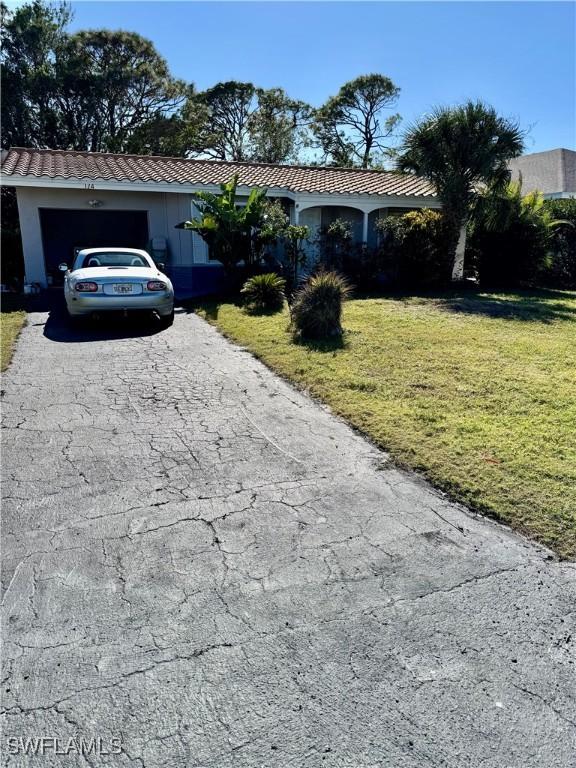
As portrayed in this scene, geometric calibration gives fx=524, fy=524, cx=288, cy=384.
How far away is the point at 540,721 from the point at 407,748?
61 cm

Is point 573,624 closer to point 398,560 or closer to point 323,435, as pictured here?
point 398,560

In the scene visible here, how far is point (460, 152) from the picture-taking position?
15320 mm

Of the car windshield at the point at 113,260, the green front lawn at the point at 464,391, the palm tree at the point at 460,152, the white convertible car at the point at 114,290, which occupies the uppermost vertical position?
the palm tree at the point at 460,152

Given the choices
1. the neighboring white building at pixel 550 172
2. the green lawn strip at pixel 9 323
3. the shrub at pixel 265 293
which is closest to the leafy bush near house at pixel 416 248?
the shrub at pixel 265 293

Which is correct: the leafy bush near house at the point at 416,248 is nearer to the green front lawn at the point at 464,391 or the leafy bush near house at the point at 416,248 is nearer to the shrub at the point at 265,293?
the green front lawn at the point at 464,391

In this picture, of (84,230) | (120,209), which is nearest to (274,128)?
(84,230)

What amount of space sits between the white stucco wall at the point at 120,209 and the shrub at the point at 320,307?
29.2ft

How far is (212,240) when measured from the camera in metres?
14.0

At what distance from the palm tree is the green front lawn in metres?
4.96

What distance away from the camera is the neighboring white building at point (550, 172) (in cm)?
2566

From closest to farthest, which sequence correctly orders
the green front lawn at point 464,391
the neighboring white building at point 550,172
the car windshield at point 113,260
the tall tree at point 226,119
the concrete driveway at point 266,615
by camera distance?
the concrete driveway at point 266,615 → the green front lawn at point 464,391 → the car windshield at point 113,260 → the neighboring white building at point 550,172 → the tall tree at point 226,119

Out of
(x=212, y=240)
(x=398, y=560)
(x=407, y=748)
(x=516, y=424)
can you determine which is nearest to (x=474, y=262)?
(x=212, y=240)

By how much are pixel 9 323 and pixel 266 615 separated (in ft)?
32.6

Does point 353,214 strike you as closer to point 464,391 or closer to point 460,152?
point 460,152
